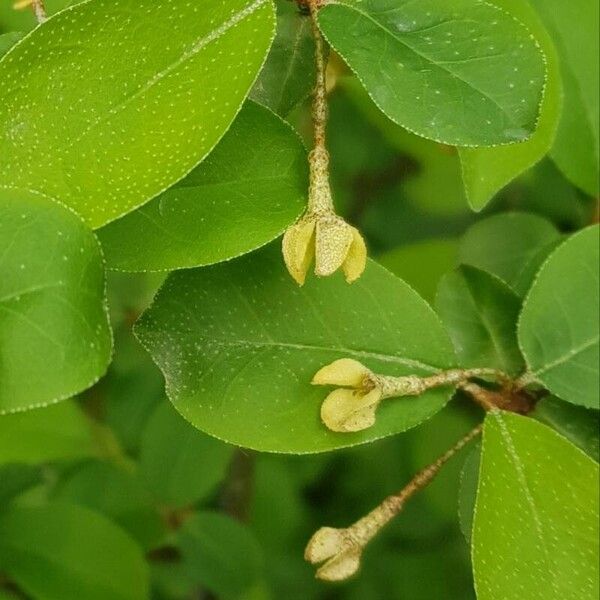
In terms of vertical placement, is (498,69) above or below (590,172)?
above

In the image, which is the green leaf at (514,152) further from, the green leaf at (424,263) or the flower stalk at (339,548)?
the green leaf at (424,263)

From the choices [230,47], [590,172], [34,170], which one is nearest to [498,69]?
[230,47]

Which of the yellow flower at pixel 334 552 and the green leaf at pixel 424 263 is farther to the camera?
the green leaf at pixel 424 263

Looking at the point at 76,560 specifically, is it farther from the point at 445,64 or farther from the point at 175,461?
the point at 445,64

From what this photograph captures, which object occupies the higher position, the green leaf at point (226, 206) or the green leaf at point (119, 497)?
the green leaf at point (226, 206)

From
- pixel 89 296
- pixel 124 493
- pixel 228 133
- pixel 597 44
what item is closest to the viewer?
pixel 89 296

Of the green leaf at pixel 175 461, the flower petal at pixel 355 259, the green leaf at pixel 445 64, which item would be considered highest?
the green leaf at pixel 445 64

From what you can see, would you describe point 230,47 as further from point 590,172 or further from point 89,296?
point 590,172

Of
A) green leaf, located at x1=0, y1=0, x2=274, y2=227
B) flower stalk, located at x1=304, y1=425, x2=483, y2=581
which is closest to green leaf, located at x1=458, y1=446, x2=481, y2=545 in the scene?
flower stalk, located at x1=304, y1=425, x2=483, y2=581

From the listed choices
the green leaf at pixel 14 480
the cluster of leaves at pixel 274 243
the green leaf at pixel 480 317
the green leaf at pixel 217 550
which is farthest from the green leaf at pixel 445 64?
the green leaf at pixel 217 550
